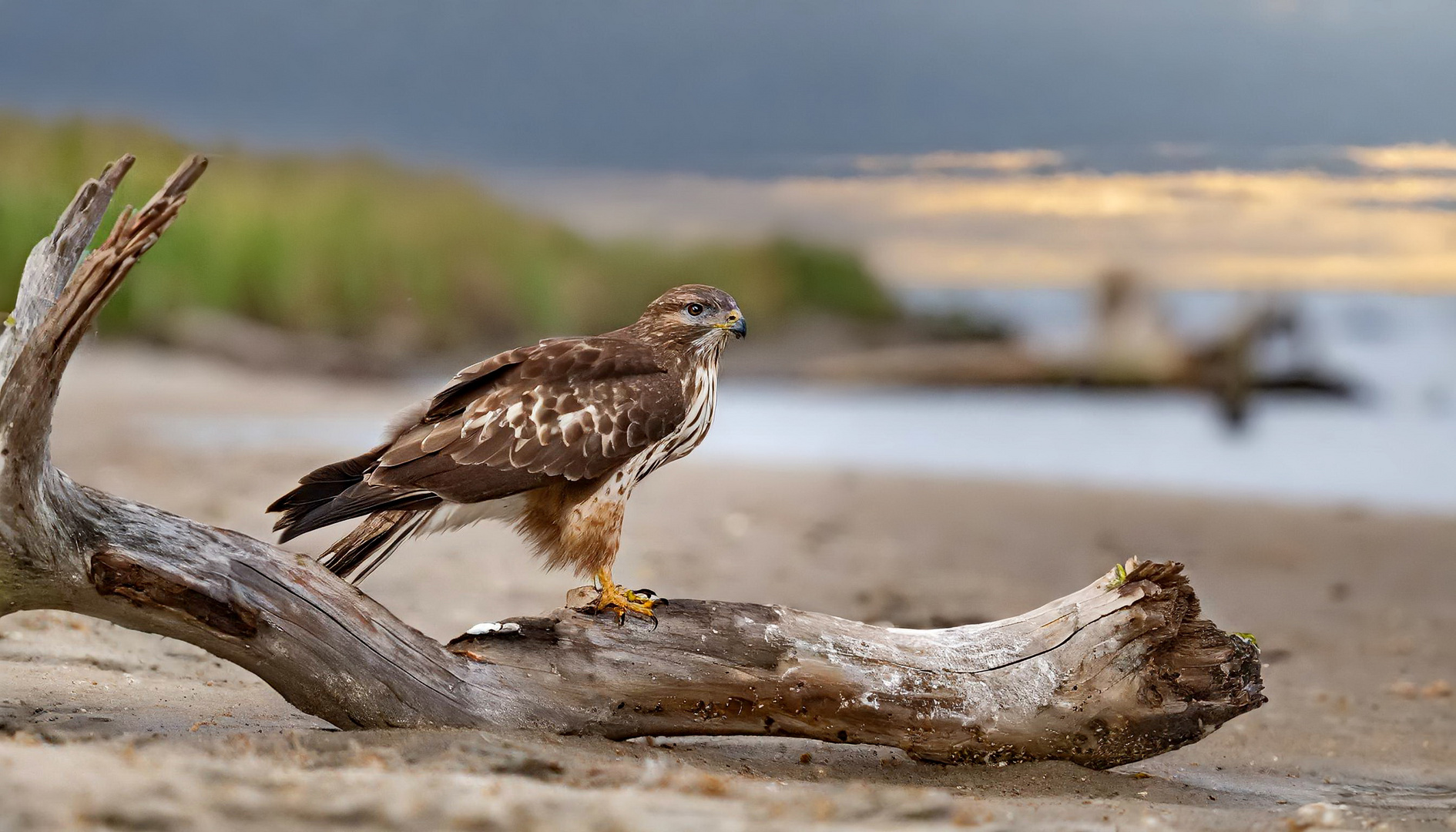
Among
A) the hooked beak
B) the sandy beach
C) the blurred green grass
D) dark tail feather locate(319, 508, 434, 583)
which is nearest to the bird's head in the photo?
the hooked beak

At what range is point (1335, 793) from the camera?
4148 mm

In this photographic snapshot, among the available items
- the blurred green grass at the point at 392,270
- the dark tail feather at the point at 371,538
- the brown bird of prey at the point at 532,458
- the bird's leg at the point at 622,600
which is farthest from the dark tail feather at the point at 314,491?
the blurred green grass at the point at 392,270

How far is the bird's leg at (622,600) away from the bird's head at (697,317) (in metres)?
0.81

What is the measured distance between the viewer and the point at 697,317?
13.7 feet

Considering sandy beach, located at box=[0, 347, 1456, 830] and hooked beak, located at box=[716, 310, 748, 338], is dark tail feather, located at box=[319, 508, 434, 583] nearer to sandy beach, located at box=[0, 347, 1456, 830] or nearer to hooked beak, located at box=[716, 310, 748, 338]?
sandy beach, located at box=[0, 347, 1456, 830]

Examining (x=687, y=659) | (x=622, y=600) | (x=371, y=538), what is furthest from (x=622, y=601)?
(x=371, y=538)

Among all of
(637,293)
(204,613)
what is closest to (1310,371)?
(637,293)

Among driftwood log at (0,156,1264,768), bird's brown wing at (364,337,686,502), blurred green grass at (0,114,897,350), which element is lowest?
driftwood log at (0,156,1264,768)

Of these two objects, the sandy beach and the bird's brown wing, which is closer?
the sandy beach

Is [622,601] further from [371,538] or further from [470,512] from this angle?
[371,538]

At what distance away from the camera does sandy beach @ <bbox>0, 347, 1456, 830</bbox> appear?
2793 mm

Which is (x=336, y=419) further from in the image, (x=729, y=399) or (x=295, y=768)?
(x=295, y=768)

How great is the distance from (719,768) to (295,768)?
124cm

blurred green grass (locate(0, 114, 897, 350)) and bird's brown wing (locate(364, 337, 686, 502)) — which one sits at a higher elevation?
blurred green grass (locate(0, 114, 897, 350))
